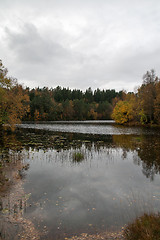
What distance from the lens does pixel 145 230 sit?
512cm

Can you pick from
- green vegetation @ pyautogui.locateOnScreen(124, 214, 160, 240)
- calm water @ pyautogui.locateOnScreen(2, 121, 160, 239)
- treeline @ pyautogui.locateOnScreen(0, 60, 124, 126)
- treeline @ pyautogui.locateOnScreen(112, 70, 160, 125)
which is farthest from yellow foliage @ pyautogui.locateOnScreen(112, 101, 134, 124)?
green vegetation @ pyautogui.locateOnScreen(124, 214, 160, 240)

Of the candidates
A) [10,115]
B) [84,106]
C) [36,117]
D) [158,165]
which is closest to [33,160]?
[158,165]

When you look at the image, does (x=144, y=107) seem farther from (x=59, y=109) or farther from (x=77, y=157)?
(x=59, y=109)

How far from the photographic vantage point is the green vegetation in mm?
4859

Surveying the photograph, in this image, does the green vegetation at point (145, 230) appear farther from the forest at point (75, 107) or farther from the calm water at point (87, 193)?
the forest at point (75, 107)

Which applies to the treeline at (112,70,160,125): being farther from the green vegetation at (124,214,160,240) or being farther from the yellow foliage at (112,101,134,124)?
the green vegetation at (124,214,160,240)

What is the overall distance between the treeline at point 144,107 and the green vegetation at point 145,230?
5490cm

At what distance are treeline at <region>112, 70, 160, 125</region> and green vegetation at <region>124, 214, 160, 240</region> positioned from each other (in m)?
54.9

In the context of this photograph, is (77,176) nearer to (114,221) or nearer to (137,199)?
(137,199)

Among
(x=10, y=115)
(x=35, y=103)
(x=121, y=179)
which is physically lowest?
(x=121, y=179)

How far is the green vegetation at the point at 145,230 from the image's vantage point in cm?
486

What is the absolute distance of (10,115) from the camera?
29.5 meters

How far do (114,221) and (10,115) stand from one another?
27.8m

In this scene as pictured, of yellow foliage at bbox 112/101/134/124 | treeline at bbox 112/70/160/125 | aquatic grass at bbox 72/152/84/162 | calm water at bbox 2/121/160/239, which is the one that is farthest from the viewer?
yellow foliage at bbox 112/101/134/124
